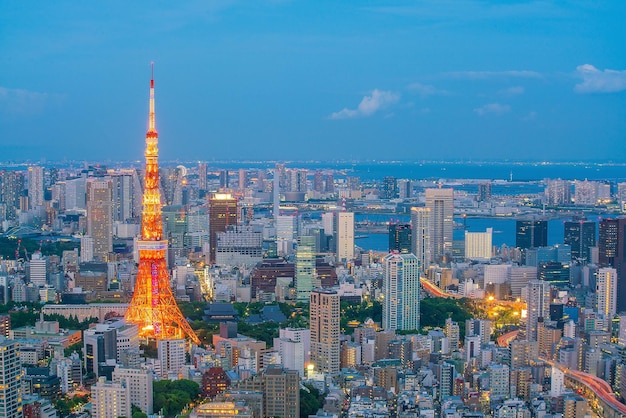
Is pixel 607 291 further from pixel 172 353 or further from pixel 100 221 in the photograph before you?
pixel 100 221

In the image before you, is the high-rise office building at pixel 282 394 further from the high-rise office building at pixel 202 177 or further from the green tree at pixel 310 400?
the high-rise office building at pixel 202 177

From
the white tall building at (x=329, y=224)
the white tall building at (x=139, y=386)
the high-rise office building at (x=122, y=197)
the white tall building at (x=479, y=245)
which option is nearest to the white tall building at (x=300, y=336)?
the white tall building at (x=139, y=386)

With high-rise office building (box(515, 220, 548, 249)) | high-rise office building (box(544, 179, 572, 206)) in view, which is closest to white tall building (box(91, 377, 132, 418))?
high-rise office building (box(515, 220, 548, 249))

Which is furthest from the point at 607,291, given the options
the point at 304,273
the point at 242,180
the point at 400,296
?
the point at 242,180

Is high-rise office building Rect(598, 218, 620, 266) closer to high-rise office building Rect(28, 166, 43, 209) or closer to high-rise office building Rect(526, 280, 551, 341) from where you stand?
high-rise office building Rect(526, 280, 551, 341)

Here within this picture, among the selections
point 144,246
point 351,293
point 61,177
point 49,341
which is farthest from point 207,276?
point 61,177

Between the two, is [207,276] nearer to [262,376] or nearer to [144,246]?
[144,246]
